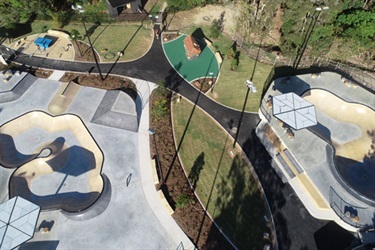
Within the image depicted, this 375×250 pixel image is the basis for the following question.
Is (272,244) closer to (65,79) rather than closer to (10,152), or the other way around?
(10,152)

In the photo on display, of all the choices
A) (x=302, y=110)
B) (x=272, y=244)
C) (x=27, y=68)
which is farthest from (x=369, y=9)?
(x=27, y=68)

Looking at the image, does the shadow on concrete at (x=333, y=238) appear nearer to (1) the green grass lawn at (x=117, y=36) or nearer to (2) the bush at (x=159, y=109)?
(2) the bush at (x=159, y=109)

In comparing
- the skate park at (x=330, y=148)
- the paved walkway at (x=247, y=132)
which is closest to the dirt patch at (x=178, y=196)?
the paved walkway at (x=247, y=132)

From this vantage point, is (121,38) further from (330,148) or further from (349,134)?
(349,134)

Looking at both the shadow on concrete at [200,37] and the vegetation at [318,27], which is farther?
the shadow on concrete at [200,37]

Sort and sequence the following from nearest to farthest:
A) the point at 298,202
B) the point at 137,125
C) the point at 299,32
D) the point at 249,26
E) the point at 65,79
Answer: the point at 298,202 < the point at 137,125 < the point at 65,79 < the point at 299,32 < the point at 249,26

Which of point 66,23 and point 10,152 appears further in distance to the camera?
point 66,23

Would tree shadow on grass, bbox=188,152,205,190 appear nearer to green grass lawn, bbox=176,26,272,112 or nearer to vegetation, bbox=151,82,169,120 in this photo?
vegetation, bbox=151,82,169,120

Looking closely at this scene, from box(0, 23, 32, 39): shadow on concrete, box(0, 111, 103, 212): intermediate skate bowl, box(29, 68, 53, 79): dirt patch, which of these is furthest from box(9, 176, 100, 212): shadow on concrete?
box(0, 23, 32, 39): shadow on concrete
